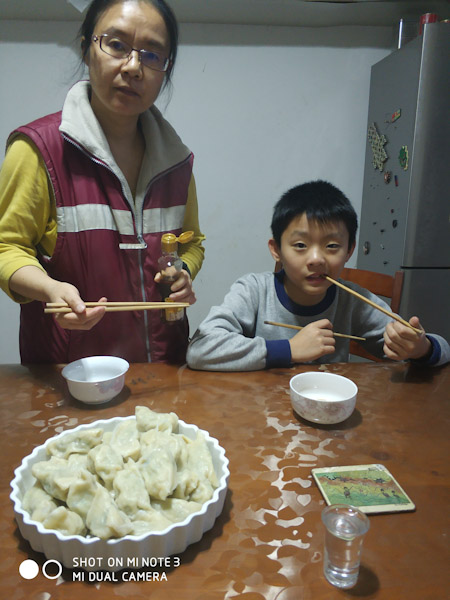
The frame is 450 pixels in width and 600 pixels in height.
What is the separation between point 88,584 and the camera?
0.64 metres

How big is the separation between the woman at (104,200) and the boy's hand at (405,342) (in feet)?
2.19

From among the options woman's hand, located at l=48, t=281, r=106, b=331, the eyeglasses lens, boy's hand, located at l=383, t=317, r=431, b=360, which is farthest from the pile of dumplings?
Result: the eyeglasses lens

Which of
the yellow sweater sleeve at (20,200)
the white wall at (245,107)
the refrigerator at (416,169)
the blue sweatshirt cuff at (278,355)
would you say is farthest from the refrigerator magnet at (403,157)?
the yellow sweater sleeve at (20,200)

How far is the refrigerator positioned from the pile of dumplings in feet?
7.39

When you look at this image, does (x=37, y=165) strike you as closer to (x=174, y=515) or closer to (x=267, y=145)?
(x=174, y=515)

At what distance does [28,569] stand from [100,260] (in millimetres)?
965

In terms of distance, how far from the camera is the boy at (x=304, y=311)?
1.37 metres

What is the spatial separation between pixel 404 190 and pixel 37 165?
2.14 m

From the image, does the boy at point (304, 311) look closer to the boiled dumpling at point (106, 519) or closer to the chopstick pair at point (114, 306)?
the chopstick pair at point (114, 306)

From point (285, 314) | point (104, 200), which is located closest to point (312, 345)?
point (285, 314)

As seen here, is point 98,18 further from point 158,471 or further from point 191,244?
point 158,471

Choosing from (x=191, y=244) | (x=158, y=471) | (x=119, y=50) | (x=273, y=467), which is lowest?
(x=273, y=467)

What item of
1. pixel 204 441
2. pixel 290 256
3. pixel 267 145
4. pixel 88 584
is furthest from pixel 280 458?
pixel 267 145

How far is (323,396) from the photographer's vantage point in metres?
1.21
